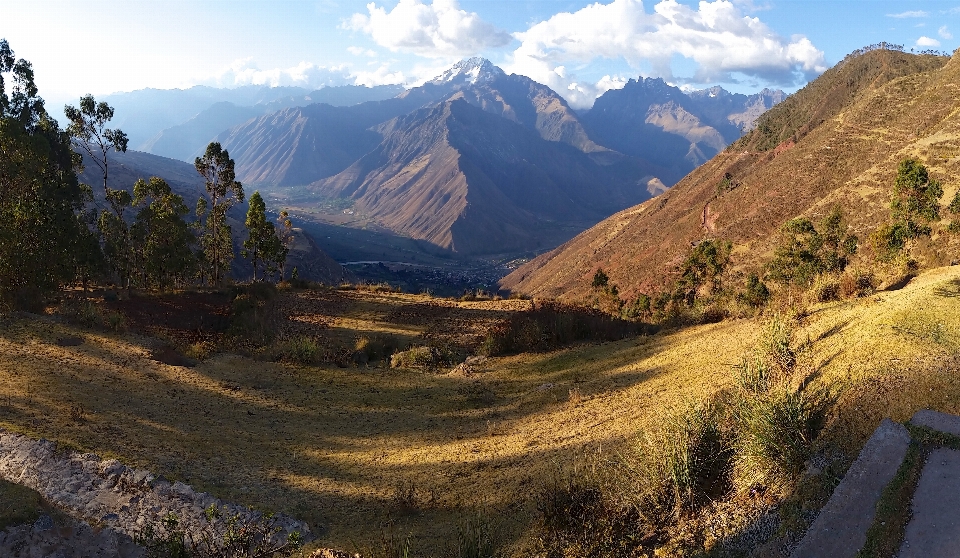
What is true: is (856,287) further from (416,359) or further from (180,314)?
(180,314)

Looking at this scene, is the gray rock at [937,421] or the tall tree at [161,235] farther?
the tall tree at [161,235]

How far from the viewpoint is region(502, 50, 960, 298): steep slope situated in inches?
2196

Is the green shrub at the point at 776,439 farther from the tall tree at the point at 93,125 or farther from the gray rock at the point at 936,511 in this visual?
the tall tree at the point at 93,125

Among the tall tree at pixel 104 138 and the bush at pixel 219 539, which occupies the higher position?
the tall tree at pixel 104 138

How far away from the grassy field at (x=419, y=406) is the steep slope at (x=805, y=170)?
45766 mm

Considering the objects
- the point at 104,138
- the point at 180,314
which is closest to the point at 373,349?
the point at 180,314

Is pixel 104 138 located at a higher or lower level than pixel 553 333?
higher

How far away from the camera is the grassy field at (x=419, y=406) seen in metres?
7.05

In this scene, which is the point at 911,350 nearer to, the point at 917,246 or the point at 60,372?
the point at 60,372

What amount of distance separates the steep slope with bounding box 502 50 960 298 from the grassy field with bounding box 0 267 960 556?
4577 centimetres

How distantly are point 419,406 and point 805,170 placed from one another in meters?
78.2

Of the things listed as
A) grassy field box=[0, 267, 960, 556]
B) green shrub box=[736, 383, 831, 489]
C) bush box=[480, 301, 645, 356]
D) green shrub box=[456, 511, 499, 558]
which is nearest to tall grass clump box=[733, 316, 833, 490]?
green shrub box=[736, 383, 831, 489]

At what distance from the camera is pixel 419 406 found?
13.0 meters

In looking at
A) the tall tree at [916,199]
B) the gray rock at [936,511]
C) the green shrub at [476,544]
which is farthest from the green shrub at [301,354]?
the tall tree at [916,199]
